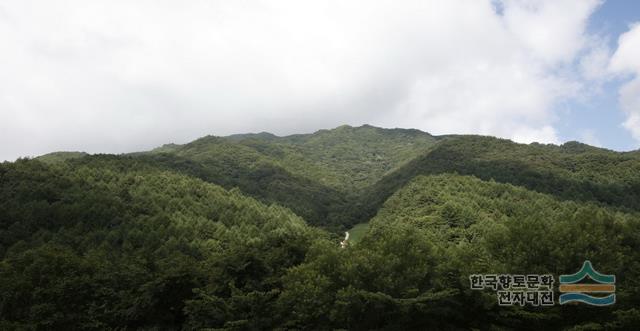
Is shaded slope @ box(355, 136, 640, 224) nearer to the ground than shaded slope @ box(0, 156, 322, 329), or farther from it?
farther from it

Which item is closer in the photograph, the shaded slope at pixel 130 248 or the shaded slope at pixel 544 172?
the shaded slope at pixel 130 248

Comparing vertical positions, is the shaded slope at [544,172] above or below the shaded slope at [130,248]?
above

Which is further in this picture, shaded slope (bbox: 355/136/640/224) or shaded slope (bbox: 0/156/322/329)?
shaded slope (bbox: 355/136/640/224)

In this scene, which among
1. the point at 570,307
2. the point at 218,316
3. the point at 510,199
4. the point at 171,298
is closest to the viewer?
the point at 570,307

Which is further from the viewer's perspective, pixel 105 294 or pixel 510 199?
pixel 510 199

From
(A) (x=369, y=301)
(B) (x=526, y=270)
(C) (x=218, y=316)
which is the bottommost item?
(C) (x=218, y=316)

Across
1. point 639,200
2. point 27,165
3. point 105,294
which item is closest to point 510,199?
point 639,200

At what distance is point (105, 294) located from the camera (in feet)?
143

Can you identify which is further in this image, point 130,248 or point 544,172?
point 544,172

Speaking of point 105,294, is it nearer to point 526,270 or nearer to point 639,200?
point 526,270

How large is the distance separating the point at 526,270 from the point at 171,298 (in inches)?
1329

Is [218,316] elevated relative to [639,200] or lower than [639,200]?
lower

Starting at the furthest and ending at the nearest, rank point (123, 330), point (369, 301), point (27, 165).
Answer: point (27, 165)
point (123, 330)
point (369, 301)

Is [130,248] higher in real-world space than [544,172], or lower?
lower
